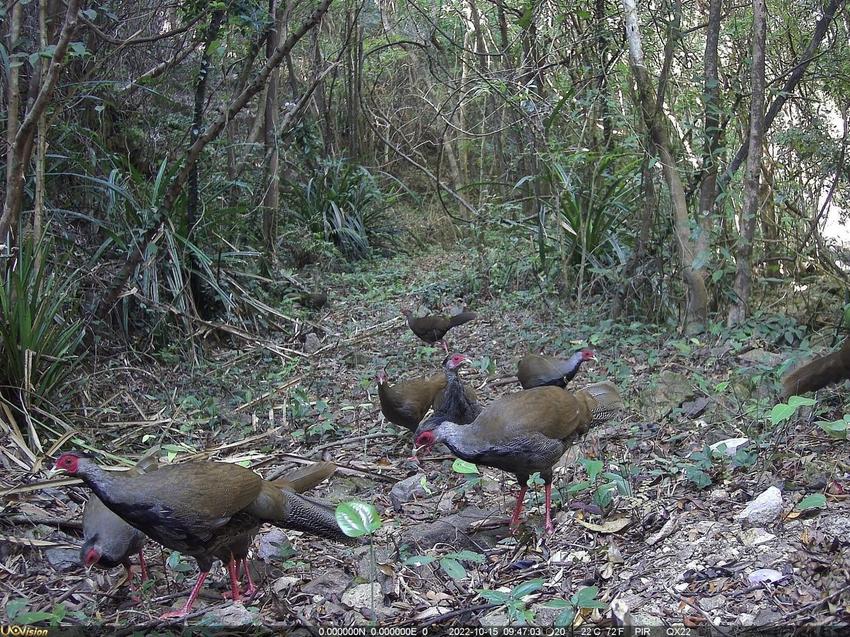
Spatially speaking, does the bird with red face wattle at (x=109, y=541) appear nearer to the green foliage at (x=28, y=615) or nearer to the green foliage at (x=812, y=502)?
the green foliage at (x=28, y=615)

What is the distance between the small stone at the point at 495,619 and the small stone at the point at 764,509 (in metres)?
1.19

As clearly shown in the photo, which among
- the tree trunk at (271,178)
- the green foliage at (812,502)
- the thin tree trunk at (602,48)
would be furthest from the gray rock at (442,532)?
the tree trunk at (271,178)

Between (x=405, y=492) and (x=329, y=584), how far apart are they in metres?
1.23

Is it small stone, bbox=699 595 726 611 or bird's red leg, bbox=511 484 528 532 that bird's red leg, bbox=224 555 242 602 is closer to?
bird's red leg, bbox=511 484 528 532

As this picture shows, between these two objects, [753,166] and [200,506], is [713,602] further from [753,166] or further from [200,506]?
[753,166]

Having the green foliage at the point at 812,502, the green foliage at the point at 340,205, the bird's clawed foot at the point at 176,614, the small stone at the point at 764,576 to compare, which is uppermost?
the green foliage at the point at 340,205

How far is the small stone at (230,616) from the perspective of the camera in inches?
135

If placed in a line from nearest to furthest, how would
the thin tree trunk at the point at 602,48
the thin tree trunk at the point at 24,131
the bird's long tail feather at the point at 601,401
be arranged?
the bird's long tail feather at the point at 601,401 → the thin tree trunk at the point at 24,131 → the thin tree trunk at the point at 602,48

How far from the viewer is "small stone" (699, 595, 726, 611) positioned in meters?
3.04

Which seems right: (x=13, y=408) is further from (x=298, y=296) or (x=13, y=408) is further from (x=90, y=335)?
(x=298, y=296)

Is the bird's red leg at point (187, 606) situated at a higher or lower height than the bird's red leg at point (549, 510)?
lower

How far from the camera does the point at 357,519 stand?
2.73m

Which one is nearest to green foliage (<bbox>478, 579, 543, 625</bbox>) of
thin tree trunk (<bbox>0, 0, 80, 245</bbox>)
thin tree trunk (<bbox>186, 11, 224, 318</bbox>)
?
thin tree trunk (<bbox>0, 0, 80, 245</bbox>)

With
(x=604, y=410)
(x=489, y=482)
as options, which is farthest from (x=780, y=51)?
(x=489, y=482)
